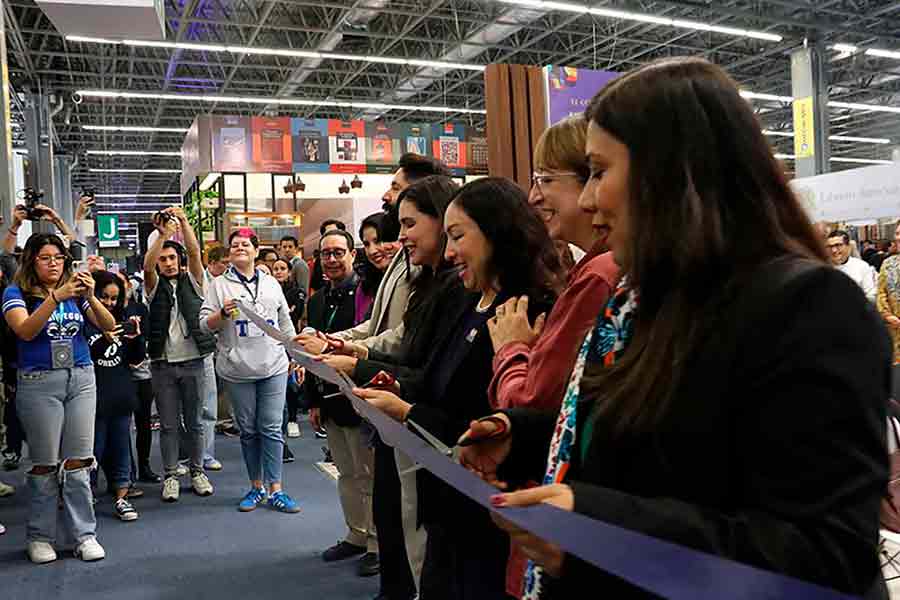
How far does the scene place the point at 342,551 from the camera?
376cm

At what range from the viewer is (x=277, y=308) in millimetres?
4621

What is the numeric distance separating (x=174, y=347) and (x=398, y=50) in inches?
428

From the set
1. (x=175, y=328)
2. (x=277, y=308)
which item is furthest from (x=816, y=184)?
(x=175, y=328)

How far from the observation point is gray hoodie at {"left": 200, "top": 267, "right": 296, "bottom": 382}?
14.1 ft

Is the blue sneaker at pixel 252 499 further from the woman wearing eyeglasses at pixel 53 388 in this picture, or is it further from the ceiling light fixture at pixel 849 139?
the ceiling light fixture at pixel 849 139

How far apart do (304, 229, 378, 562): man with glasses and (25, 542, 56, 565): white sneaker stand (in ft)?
4.65

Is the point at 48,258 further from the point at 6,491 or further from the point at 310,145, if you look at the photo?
the point at 310,145

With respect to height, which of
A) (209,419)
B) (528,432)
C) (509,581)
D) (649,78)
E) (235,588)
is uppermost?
(649,78)

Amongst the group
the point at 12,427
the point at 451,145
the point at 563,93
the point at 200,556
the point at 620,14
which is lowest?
the point at 200,556

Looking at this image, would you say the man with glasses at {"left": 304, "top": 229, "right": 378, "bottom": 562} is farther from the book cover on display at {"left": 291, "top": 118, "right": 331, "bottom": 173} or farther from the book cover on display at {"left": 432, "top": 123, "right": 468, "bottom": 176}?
the book cover on display at {"left": 432, "top": 123, "right": 468, "bottom": 176}

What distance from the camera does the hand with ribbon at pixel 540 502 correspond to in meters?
0.75

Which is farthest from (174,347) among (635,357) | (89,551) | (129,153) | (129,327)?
(129,153)

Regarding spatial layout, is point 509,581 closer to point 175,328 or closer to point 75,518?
point 75,518

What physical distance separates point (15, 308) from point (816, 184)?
7.31 meters
